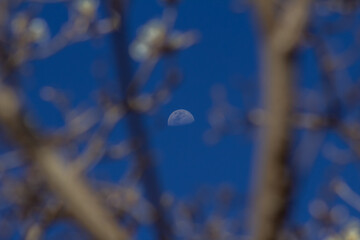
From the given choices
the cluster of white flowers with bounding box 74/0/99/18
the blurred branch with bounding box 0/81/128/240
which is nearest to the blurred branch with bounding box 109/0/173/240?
the blurred branch with bounding box 0/81/128/240

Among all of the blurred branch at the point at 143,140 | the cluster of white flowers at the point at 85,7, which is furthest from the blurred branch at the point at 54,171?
the cluster of white flowers at the point at 85,7

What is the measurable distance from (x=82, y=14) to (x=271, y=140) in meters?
2.32

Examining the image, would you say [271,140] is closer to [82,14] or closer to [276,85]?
[276,85]

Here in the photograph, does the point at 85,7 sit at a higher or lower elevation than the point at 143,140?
higher

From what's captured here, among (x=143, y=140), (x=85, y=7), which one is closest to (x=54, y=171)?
(x=143, y=140)

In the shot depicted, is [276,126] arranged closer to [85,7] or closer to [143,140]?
[143,140]

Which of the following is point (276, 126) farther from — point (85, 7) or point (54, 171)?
point (85, 7)

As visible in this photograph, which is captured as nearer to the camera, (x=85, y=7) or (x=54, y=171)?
(x=54, y=171)

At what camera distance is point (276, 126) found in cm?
64

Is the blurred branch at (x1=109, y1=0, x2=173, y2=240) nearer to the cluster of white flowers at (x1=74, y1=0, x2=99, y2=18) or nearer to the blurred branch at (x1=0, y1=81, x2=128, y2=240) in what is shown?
the blurred branch at (x1=0, y1=81, x2=128, y2=240)

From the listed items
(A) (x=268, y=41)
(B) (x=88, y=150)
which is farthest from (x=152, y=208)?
(B) (x=88, y=150)

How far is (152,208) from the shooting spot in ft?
2.18

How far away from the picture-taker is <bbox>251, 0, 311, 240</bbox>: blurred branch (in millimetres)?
628

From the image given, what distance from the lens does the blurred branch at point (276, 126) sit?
628 millimetres
